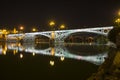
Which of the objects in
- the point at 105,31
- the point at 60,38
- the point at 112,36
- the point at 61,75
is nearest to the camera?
the point at 61,75

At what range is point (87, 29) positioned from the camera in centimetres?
9906

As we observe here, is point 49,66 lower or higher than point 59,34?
lower

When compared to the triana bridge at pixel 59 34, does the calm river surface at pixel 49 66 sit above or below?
below

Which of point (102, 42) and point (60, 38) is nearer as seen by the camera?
point (102, 42)

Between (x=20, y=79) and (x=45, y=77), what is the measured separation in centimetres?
227

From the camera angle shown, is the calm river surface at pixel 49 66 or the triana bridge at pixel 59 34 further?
the triana bridge at pixel 59 34

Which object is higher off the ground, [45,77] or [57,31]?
[57,31]

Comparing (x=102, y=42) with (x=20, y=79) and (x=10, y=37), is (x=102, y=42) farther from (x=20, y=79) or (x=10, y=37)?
(x=20, y=79)

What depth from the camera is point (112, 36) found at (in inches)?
2434

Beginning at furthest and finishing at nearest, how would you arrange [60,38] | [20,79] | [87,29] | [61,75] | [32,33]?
[32,33], [60,38], [87,29], [61,75], [20,79]

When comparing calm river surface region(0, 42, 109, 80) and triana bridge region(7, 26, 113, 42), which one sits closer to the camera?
calm river surface region(0, 42, 109, 80)

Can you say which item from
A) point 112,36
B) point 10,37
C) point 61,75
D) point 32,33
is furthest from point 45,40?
point 61,75

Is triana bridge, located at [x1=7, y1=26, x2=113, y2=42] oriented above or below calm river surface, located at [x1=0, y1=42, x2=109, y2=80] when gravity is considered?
above

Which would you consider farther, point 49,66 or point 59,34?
point 59,34
